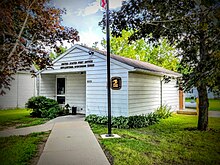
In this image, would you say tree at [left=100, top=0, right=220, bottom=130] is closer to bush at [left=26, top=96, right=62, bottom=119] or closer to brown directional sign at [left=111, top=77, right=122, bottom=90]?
brown directional sign at [left=111, top=77, right=122, bottom=90]

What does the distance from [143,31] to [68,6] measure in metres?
3.09

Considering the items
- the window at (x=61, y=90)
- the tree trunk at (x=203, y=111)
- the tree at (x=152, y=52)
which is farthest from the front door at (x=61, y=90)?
the tree at (x=152, y=52)

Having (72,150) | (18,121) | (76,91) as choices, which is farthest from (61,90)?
(72,150)

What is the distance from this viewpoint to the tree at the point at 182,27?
239 inches

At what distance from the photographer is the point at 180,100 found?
14.9 meters

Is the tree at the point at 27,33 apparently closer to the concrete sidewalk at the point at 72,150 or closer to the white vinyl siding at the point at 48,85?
the concrete sidewalk at the point at 72,150

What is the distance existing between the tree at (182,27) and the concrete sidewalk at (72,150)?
3.63 metres

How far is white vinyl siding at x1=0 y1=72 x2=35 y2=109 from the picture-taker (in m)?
14.4

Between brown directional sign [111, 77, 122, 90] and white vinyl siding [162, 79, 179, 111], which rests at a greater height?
brown directional sign [111, 77, 122, 90]

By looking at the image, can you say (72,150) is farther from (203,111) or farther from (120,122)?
(203,111)

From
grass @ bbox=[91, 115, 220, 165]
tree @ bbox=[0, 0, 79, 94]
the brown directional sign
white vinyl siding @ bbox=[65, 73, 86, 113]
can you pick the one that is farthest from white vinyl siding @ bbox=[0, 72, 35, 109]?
grass @ bbox=[91, 115, 220, 165]

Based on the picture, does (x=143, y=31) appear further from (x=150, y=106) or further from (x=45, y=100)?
(x=45, y=100)

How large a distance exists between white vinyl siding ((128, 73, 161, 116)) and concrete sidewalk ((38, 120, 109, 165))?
2802 millimetres

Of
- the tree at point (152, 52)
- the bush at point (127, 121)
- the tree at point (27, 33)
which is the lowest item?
the bush at point (127, 121)
